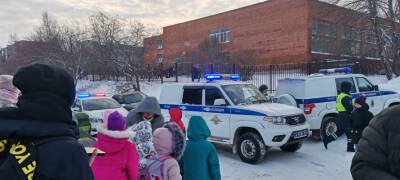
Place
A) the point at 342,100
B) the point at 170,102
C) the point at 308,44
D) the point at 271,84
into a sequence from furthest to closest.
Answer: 1. the point at 308,44
2. the point at 271,84
3. the point at 170,102
4. the point at 342,100

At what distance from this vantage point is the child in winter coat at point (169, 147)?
12.4ft

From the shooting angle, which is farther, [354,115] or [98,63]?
[98,63]

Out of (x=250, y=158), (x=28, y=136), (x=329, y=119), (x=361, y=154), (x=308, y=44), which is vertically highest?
(x=308, y=44)

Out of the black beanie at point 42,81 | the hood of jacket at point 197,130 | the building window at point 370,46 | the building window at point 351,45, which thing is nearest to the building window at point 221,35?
the building window at point 351,45

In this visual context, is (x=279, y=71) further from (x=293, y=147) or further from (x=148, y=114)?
(x=148, y=114)

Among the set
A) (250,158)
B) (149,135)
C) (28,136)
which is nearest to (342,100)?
(250,158)

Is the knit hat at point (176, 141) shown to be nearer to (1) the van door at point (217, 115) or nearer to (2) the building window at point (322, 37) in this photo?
(1) the van door at point (217, 115)

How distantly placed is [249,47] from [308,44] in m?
8.85

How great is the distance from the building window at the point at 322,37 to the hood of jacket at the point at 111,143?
3869 centimetres

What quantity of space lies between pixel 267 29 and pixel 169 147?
41904 millimetres

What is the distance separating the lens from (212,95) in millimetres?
9727

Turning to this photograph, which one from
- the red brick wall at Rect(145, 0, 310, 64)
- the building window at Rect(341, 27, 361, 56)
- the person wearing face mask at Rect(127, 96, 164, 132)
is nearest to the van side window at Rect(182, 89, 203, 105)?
the person wearing face mask at Rect(127, 96, 164, 132)

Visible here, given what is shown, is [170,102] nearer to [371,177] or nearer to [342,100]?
[342,100]

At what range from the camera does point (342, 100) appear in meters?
9.92
